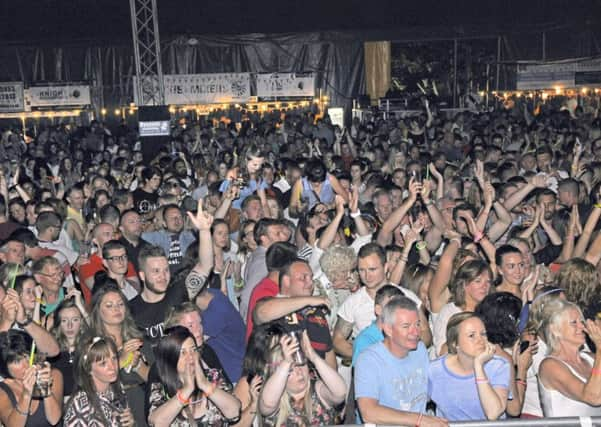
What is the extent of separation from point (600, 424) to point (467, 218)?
125 inches

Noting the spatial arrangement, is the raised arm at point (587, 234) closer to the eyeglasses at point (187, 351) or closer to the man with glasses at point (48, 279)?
the eyeglasses at point (187, 351)

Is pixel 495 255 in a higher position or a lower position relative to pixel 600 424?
higher

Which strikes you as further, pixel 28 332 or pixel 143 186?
pixel 143 186

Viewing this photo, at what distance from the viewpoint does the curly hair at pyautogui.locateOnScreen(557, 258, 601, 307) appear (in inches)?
225

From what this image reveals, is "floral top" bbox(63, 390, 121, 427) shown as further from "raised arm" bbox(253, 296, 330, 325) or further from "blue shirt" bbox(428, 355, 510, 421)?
"blue shirt" bbox(428, 355, 510, 421)

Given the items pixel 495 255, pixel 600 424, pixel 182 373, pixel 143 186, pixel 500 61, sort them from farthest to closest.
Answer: pixel 500 61 < pixel 143 186 < pixel 495 255 < pixel 182 373 < pixel 600 424

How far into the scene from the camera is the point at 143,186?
1102cm

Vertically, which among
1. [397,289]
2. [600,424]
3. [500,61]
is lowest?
[600,424]

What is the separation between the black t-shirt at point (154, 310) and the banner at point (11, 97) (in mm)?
17071

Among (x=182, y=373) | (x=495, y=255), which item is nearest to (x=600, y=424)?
(x=182, y=373)

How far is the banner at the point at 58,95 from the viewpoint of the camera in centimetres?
2183

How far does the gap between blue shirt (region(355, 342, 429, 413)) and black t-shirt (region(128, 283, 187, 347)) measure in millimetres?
1617

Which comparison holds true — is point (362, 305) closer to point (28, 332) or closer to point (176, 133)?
point (28, 332)

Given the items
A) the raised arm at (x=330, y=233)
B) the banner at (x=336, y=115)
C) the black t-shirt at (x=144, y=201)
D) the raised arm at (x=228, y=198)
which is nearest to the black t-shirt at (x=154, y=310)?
the raised arm at (x=330, y=233)
